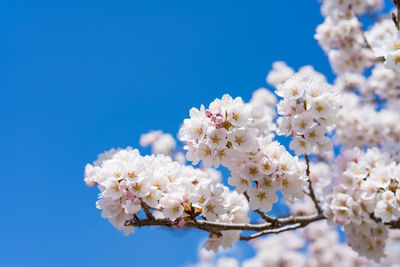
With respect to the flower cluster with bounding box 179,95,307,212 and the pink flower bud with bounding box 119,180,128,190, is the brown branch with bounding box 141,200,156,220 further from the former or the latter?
the flower cluster with bounding box 179,95,307,212

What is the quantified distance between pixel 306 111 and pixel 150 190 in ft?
4.68

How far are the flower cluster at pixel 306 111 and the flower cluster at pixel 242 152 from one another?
0.32 metres

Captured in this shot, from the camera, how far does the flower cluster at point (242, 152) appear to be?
111 inches

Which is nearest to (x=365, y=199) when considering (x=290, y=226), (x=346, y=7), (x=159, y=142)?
(x=290, y=226)

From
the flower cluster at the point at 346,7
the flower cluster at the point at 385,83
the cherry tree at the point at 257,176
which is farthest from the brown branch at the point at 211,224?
the flower cluster at the point at 385,83

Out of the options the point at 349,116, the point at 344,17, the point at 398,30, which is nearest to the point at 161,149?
the point at 349,116

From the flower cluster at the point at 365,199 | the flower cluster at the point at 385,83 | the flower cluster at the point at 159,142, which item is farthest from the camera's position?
the flower cluster at the point at 159,142

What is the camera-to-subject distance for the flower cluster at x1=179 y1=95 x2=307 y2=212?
2.83 metres

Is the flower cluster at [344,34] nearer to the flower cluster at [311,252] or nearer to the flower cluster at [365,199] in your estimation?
the flower cluster at [365,199]

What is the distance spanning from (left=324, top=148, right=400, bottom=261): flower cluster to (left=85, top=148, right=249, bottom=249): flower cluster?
1267 mm

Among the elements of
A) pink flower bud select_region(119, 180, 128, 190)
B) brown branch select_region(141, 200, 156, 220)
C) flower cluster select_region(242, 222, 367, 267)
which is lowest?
brown branch select_region(141, 200, 156, 220)

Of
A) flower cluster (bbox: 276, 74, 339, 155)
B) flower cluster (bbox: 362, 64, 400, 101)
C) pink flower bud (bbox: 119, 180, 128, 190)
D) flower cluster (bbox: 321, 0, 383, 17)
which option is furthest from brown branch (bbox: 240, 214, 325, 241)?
flower cluster (bbox: 362, 64, 400, 101)

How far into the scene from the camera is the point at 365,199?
3.50m

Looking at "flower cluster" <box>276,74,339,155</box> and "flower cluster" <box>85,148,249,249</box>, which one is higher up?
"flower cluster" <box>276,74,339,155</box>
